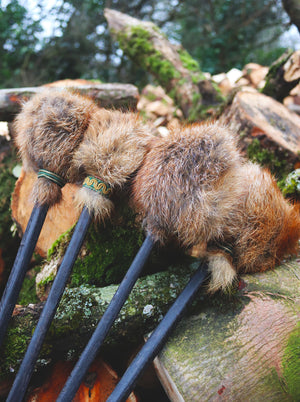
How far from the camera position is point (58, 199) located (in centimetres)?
151

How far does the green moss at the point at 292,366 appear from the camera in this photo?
1246mm

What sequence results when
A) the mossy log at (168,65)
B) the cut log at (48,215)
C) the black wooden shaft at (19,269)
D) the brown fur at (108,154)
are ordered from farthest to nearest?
the mossy log at (168,65) < the cut log at (48,215) < the brown fur at (108,154) < the black wooden shaft at (19,269)

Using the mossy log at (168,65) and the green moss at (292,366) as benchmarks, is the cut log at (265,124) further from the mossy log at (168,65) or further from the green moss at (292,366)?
the green moss at (292,366)

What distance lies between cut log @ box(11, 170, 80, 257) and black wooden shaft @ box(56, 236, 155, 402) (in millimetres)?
584

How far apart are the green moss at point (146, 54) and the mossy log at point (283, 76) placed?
35.5 inches

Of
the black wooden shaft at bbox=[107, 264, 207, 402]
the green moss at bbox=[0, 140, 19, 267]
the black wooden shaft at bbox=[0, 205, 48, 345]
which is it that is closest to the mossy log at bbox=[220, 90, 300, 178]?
the black wooden shaft at bbox=[107, 264, 207, 402]

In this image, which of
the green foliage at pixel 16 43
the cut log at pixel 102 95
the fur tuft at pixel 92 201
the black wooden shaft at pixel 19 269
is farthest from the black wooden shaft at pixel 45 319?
the green foliage at pixel 16 43

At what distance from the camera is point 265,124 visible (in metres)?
2.17

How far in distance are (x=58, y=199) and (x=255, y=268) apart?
1.04 m

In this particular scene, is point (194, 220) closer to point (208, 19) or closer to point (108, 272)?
point (108, 272)

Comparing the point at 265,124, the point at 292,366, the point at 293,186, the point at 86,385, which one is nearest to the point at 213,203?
the point at 292,366

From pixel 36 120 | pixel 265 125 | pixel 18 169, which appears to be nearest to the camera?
pixel 36 120

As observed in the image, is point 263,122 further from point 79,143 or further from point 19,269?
point 19,269

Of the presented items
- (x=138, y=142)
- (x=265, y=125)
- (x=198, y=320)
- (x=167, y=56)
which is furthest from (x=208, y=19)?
(x=198, y=320)
